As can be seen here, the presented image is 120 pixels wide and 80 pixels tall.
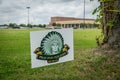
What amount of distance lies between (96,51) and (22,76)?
87.9 inches

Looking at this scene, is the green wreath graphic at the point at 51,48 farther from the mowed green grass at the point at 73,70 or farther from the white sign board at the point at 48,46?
the mowed green grass at the point at 73,70

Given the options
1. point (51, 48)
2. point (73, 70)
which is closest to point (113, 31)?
point (73, 70)

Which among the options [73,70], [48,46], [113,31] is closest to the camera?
[48,46]

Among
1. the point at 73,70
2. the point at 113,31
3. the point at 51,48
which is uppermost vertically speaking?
the point at 113,31

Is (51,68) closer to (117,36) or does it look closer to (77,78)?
(77,78)

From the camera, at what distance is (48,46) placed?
14.1 feet

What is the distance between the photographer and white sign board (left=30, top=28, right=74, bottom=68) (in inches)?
167

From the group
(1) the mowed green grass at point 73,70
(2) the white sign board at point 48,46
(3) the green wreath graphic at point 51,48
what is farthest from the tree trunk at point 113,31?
(3) the green wreath graphic at point 51,48

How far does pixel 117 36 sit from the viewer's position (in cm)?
606

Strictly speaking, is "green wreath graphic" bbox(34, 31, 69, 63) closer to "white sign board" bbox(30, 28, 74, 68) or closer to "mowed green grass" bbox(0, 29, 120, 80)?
"white sign board" bbox(30, 28, 74, 68)

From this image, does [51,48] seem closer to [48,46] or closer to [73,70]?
[48,46]

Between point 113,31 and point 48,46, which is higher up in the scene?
point 113,31

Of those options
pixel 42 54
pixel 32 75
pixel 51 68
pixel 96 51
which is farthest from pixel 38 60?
pixel 96 51

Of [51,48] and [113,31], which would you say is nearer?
[51,48]
